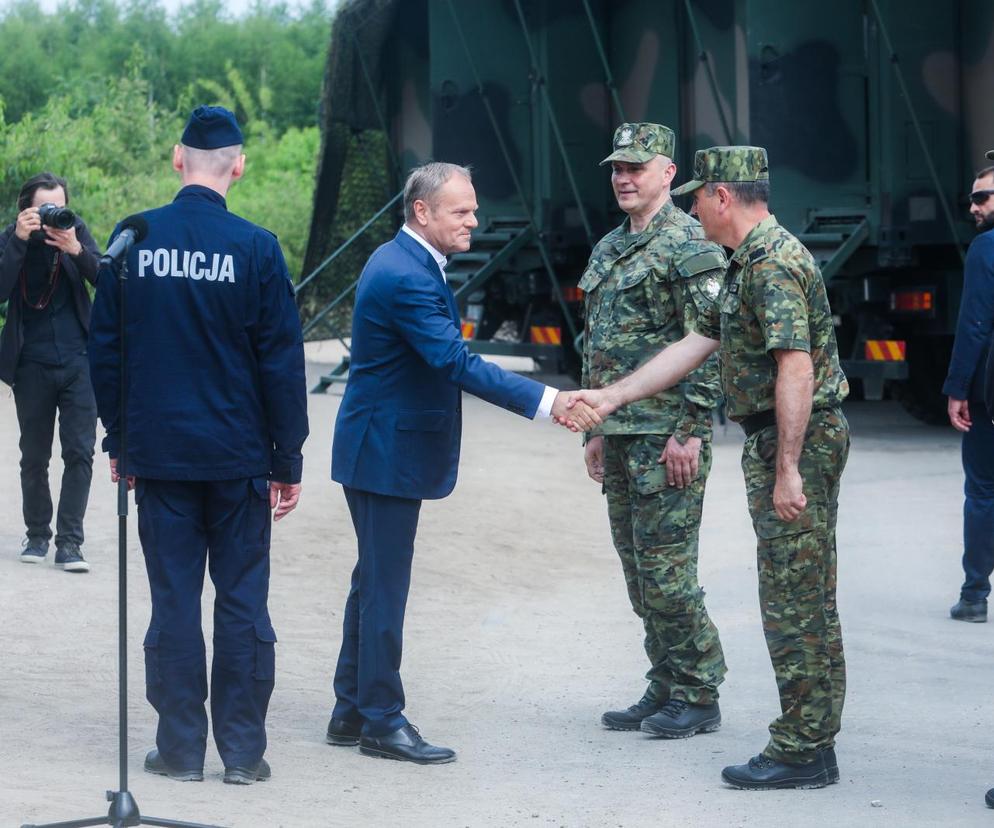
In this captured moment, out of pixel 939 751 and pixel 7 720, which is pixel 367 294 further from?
pixel 939 751

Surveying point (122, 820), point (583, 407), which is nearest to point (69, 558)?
point (583, 407)

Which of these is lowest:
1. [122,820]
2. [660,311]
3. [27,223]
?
[122,820]

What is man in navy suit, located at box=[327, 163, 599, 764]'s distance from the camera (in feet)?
16.5

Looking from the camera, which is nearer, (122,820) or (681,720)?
(122,820)

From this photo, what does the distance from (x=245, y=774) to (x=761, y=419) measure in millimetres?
1648

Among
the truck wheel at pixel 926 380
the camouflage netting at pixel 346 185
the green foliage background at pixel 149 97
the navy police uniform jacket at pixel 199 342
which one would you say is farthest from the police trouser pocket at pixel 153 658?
the green foliage background at pixel 149 97

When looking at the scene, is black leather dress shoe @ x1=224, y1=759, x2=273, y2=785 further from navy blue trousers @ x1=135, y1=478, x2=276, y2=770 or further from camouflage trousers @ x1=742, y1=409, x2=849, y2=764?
camouflage trousers @ x1=742, y1=409, x2=849, y2=764

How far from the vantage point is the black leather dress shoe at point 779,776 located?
477cm

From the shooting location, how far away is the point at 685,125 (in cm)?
1331

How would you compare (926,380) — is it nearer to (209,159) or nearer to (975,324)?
(975,324)

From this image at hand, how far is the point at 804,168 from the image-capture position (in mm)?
11836

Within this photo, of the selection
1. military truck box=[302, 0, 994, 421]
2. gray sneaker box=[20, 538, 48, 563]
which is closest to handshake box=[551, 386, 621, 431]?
gray sneaker box=[20, 538, 48, 563]

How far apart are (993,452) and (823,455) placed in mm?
2356

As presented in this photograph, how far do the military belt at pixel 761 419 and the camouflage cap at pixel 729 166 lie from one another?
620 millimetres
